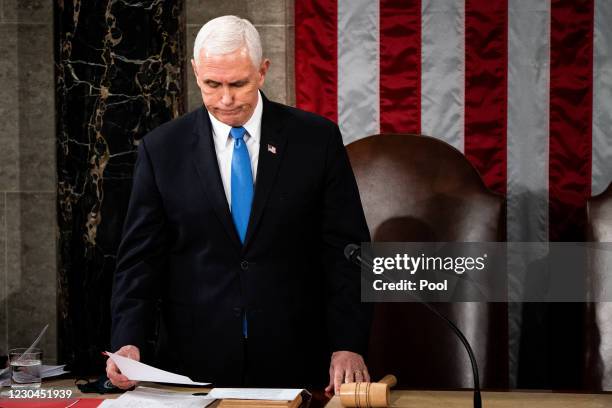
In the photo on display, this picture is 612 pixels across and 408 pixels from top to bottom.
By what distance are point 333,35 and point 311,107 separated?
336 mm

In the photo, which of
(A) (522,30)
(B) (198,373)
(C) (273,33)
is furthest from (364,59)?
(B) (198,373)

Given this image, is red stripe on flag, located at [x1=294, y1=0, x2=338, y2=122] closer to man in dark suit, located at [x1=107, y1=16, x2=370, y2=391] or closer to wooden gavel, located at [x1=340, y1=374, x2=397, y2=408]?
man in dark suit, located at [x1=107, y1=16, x2=370, y2=391]

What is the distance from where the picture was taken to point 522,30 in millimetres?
3504

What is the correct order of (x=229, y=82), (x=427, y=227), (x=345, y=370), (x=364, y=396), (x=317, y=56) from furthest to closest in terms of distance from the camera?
1. (x=317, y=56)
2. (x=427, y=227)
3. (x=229, y=82)
4. (x=345, y=370)
5. (x=364, y=396)

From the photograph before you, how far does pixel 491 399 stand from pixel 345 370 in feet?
1.21

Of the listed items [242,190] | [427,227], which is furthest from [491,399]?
[427,227]

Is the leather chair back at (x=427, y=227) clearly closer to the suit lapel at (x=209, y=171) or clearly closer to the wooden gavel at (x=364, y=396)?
the suit lapel at (x=209, y=171)

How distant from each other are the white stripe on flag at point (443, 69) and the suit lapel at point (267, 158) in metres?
1.33

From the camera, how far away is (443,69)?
3543 millimetres

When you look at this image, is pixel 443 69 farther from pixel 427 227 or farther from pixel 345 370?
pixel 345 370

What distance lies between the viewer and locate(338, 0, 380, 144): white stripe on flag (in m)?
3.57

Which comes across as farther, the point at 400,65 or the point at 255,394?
the point at 400,65

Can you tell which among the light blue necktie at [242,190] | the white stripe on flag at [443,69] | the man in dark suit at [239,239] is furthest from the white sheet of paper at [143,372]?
the white stripe on flag at [443,69]

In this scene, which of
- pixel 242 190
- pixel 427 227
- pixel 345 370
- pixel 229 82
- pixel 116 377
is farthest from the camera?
pixel 427 227
